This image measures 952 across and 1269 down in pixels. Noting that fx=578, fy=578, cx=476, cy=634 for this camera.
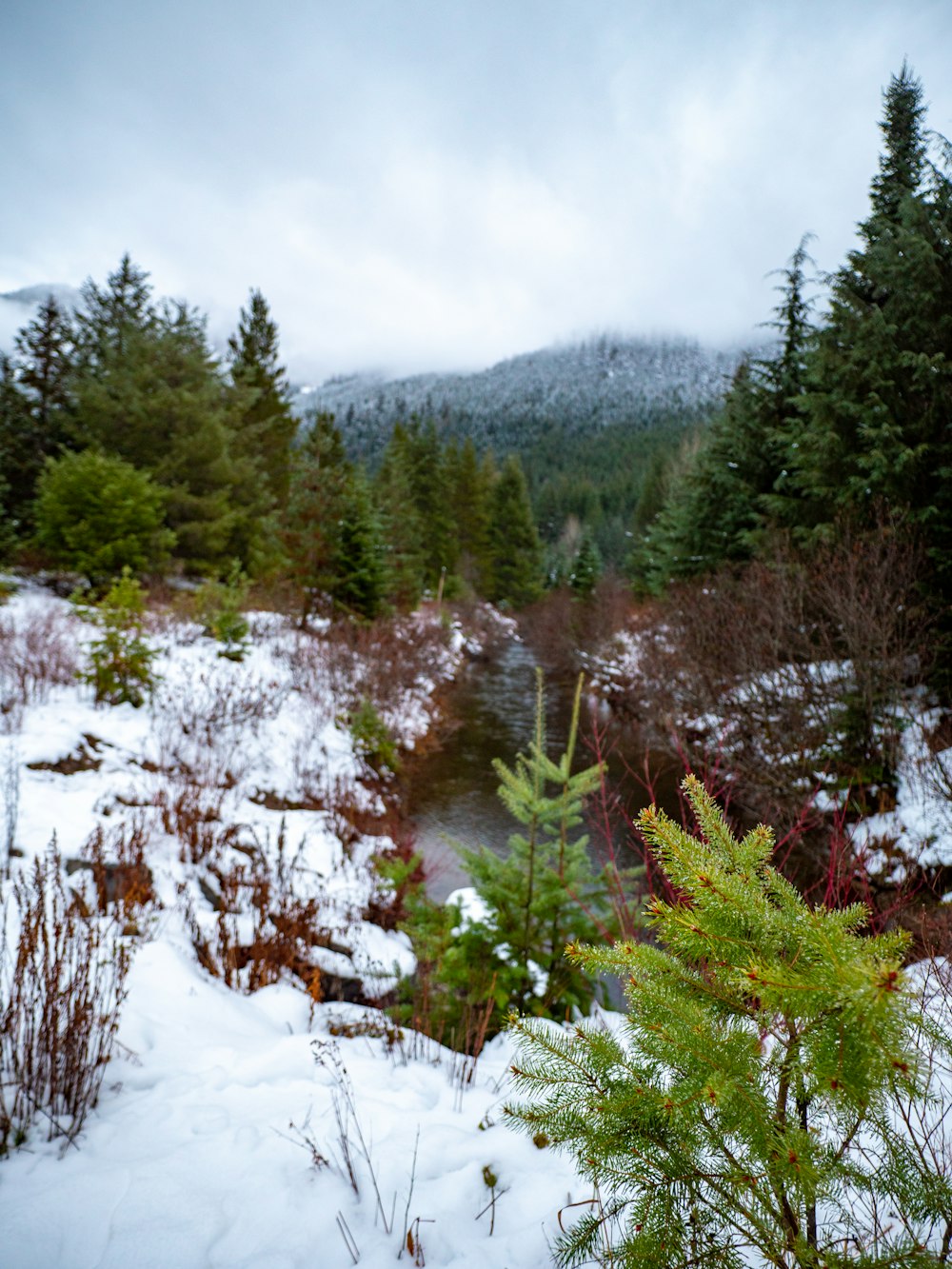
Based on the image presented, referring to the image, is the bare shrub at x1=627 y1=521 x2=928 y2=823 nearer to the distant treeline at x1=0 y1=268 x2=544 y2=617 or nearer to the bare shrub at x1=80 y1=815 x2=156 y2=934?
the bare shrub at x1=80 y1=815 x2=156 y2=934

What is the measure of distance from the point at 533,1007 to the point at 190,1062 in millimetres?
1782

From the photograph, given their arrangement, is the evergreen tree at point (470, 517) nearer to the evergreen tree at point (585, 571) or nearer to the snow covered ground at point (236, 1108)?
the evergreen tree at point (585, 571)

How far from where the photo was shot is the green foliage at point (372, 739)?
9.61 m

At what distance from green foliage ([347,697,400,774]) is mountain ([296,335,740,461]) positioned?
3443 inches

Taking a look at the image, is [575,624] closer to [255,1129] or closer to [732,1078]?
[255,1129]

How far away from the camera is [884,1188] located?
3.36 feet

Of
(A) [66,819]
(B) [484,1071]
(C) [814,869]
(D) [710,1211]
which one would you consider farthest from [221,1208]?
(C) [814,869]

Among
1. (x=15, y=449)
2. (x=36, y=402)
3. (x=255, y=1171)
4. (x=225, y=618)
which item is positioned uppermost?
(x=36, y=402)

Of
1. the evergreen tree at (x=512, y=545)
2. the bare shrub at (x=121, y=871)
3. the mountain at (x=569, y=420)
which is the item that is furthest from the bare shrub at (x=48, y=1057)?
the evergreen tree at (x=512, y=545)

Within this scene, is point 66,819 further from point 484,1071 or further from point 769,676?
point 769,676

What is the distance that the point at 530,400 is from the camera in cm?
15125

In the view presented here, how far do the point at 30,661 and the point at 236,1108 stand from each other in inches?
255

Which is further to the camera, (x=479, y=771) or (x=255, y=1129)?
(x=479, y=771)

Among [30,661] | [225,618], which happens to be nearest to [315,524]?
[225,618]
